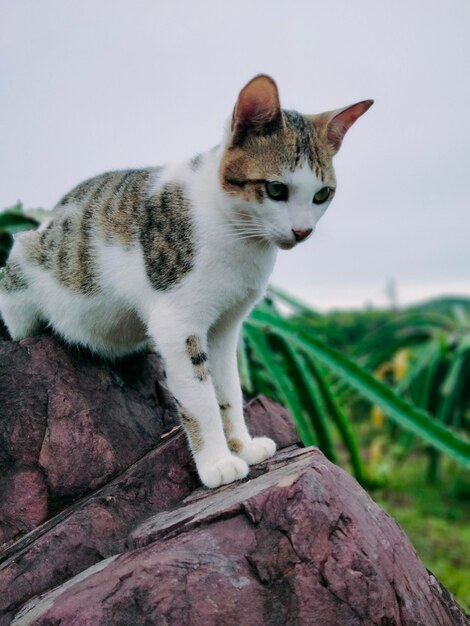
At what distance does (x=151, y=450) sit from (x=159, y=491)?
20 centimetres

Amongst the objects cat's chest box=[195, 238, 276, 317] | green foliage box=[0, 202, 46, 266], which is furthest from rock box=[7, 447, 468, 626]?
green foliage box=[0, 202, 46, 266]

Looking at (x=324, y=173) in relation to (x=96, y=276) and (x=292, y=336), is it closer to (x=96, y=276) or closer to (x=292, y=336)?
(x=96, y=276)

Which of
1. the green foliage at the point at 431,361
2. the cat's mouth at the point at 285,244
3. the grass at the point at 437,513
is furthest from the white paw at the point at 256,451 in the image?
the green foliage at the point at 431,361

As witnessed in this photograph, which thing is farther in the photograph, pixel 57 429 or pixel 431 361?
pixel 431 361

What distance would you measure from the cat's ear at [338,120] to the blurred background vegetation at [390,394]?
1048 mm

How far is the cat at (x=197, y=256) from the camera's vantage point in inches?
76.4

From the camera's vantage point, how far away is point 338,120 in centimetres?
212

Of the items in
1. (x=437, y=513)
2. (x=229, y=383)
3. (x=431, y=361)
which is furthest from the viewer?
(x=431, y=361)

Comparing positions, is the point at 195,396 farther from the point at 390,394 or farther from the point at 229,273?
the point at 390,394

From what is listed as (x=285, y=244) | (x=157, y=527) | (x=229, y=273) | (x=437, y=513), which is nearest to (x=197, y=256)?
(x=229, y=273)

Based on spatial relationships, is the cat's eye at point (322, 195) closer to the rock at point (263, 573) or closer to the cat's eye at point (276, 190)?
the cat's eye at point (276, 190)

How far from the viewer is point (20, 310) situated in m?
2.36

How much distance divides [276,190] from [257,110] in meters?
0.23

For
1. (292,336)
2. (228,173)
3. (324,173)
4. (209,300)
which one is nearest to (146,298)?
(209,300)
